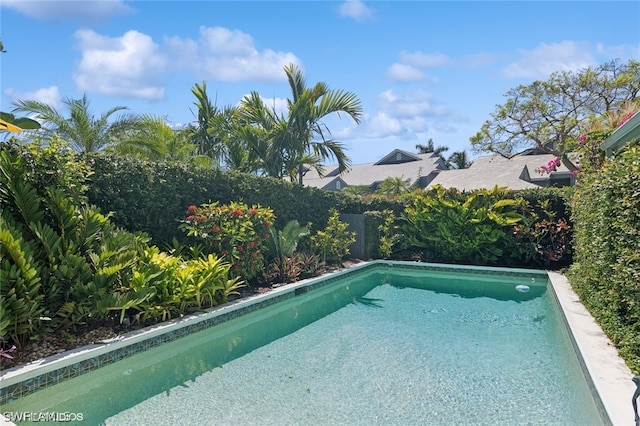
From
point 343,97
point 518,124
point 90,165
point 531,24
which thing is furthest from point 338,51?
point 518,124

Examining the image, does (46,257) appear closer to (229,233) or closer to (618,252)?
(229,233)

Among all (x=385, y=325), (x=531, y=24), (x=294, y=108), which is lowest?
(x=385, y=325)

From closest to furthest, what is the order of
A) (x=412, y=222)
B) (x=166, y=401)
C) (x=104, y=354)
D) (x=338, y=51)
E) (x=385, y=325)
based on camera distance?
1. (x=166, y=401)
2. (x=104, y=354)
3. (x=385, y=325)
4. (x=338, y=51)
5. (x=412, y=222)

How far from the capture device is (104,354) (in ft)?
15.1

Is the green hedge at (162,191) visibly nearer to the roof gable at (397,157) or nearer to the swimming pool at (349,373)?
the swimming pool at (349,373)

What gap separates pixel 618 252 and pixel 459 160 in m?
40.6

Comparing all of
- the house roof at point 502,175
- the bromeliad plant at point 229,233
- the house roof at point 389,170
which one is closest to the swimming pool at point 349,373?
the bromeliad plant at point 229,233

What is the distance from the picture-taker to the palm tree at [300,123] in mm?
11969

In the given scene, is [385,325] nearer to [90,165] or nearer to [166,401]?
[166,401]

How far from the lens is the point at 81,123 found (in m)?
10.1

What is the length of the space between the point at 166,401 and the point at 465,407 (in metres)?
3.11

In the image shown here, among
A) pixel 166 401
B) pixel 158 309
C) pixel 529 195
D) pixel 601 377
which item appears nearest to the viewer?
pixel 601 377

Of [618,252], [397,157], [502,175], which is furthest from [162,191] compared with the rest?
[397,157]

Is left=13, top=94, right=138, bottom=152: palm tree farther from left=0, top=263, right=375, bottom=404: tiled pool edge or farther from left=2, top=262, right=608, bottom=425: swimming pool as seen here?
left=2, top=262, right=608, bottom=425: swimming pool
